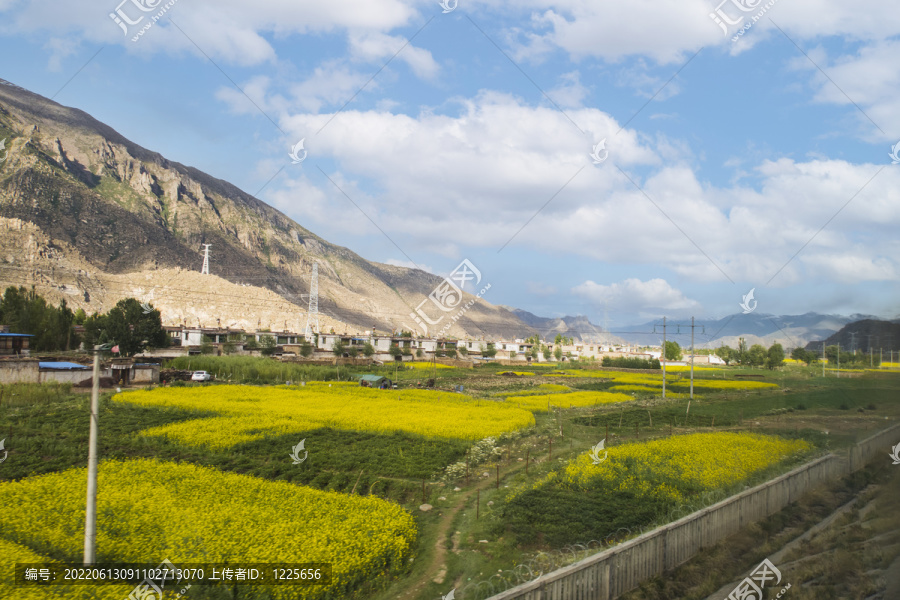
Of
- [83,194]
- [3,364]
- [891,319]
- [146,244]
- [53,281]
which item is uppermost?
[83,194]

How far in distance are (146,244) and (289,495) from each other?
17942cm

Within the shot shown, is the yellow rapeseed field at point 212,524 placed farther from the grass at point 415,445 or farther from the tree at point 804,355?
the tree at point 804,355

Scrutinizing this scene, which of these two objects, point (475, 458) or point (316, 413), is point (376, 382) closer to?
point (316, 413)

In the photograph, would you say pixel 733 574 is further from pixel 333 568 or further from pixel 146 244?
pixel 146 244

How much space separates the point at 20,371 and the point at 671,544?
45.7 m

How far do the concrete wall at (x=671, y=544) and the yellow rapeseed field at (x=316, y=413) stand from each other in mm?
14605

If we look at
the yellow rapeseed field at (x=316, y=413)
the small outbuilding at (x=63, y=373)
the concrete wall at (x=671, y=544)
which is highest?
the small outbuilding at (x=63, y=373)

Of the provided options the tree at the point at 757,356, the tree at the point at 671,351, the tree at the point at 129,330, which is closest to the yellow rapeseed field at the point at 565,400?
the tree at the point at 129,330

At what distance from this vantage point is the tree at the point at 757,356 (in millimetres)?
111062

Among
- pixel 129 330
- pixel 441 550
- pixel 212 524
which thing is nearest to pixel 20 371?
pixel 129 330

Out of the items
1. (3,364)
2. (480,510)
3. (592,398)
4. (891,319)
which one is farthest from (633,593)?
(3,364)

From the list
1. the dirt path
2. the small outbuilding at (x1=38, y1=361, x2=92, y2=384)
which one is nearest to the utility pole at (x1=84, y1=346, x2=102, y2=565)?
the dirt path

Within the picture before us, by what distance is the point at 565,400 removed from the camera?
47.6 m

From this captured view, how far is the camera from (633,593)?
10.7 m
